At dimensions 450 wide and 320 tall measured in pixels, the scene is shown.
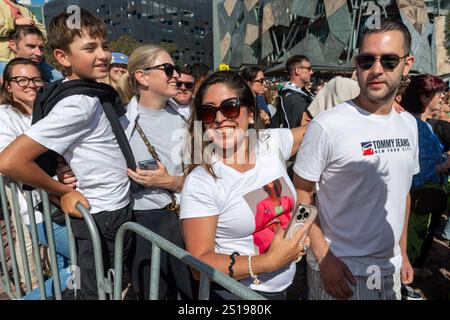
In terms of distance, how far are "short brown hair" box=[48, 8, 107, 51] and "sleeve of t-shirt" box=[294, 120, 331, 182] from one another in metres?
1.41

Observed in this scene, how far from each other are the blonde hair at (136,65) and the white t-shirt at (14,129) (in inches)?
35.6

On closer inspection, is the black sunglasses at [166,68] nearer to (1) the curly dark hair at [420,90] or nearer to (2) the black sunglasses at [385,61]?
(2) the black sunglasses at [385,61]

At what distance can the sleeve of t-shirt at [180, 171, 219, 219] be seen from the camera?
160 centimetres

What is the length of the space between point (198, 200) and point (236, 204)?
0.63 ft

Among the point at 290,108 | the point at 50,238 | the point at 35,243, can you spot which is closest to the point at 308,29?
the point at 290,108

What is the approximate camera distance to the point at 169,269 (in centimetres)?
232

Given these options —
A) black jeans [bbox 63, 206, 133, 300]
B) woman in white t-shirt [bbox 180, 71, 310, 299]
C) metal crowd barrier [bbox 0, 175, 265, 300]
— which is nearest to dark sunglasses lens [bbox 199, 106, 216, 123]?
woman in white t-shirt [bbox 180, 71, 310, 299]

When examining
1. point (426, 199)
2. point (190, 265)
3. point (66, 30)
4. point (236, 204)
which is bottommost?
point (426, 199)

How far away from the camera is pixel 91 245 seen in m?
2.05

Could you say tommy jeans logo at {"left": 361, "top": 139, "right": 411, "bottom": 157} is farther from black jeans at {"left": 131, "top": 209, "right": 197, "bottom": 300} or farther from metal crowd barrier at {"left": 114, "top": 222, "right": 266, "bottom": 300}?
black jeans at {"left": 131, "top": 209, "right": 197, "bottom": 300}

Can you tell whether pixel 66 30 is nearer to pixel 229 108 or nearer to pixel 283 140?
pixel 229 108

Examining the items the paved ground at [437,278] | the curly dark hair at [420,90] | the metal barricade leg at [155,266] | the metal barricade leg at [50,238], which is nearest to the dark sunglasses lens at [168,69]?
the metal barricade leg at [50,238]

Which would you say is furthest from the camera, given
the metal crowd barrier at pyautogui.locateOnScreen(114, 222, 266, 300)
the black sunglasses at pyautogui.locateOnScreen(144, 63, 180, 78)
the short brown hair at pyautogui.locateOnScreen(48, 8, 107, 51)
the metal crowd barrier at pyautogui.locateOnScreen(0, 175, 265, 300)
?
the black sunglasses at pyautogui.locateOnScreen(144, 63, 180, 78)

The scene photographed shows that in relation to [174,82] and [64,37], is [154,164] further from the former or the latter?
[64,37]
